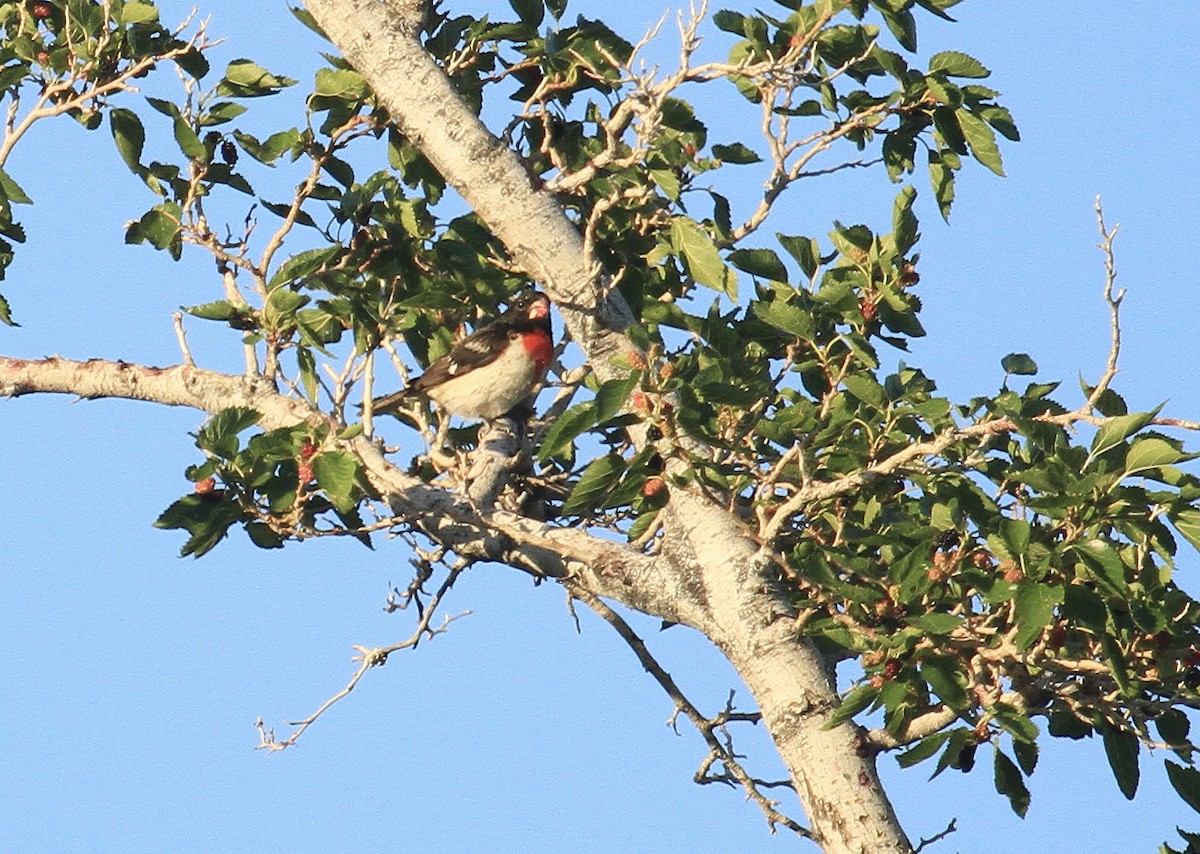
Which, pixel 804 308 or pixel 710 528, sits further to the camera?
pixel 710 528

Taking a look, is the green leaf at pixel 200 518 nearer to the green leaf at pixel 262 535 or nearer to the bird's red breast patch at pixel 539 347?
the green leaf at pixel 262 535

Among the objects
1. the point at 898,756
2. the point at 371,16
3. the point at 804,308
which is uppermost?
the point at 371,16

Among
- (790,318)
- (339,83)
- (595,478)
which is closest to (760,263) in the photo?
(790,318)

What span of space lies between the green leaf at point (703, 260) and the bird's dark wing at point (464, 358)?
177 centimetres

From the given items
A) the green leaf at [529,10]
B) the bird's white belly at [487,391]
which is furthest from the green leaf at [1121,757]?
the bird's white belly at [487,391]

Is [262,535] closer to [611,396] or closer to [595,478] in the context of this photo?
[595,478]

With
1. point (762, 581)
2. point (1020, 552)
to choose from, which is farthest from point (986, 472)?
point (762, 581)

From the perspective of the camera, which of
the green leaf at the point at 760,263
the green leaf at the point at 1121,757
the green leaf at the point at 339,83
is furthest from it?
the green leaf at the point at 339,83

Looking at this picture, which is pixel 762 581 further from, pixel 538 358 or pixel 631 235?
pixel 538 358

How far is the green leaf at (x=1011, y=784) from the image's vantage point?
18.4 ft

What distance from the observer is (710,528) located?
5957mm

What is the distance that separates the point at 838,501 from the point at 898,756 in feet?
3.22

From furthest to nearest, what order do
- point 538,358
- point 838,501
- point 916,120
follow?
point 538,358
point 916,120
point 838,501

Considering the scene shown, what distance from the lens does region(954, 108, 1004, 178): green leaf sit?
240 inches
